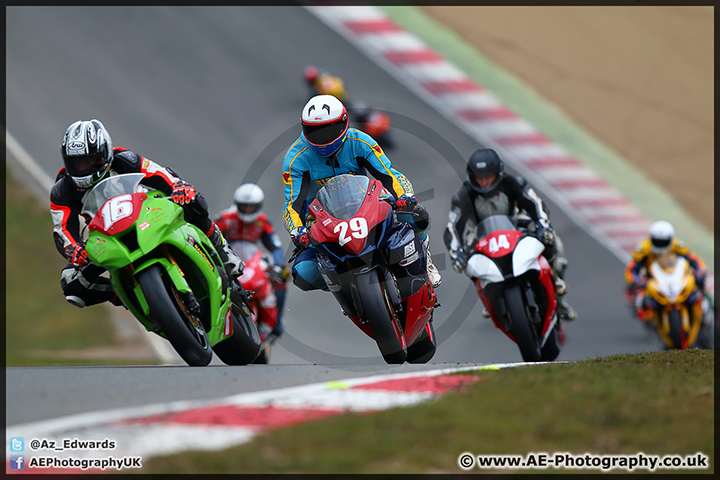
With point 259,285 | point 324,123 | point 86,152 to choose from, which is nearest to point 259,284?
point 259,285

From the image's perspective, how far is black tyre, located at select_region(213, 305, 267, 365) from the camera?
23.5 feet

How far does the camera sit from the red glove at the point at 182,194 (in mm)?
6742

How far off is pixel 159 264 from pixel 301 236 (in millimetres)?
1105

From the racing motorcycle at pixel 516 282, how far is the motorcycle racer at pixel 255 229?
3.18 meters

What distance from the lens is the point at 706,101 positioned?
18.8m

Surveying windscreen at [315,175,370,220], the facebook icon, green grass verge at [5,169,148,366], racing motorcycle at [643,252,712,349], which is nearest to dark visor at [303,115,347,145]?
windscreen at [315,175,370,220]

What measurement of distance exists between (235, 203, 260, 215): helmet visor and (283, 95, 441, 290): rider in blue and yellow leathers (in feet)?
12.2

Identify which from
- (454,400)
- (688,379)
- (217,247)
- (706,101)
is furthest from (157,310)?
(706,101)

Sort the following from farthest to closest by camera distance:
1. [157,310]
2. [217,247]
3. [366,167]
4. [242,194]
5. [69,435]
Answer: [242,194]
[217,247]
[366,167]
[157,310]
[69,435]

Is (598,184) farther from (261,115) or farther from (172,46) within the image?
(172,46)

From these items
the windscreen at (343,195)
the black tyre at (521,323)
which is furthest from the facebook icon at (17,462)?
the black tyre at (521,323)

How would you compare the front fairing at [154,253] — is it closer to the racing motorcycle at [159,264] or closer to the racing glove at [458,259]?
the racing motorcycle at [159,264]

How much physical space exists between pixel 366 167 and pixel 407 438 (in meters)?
3.69

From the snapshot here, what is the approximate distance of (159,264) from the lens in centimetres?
615
